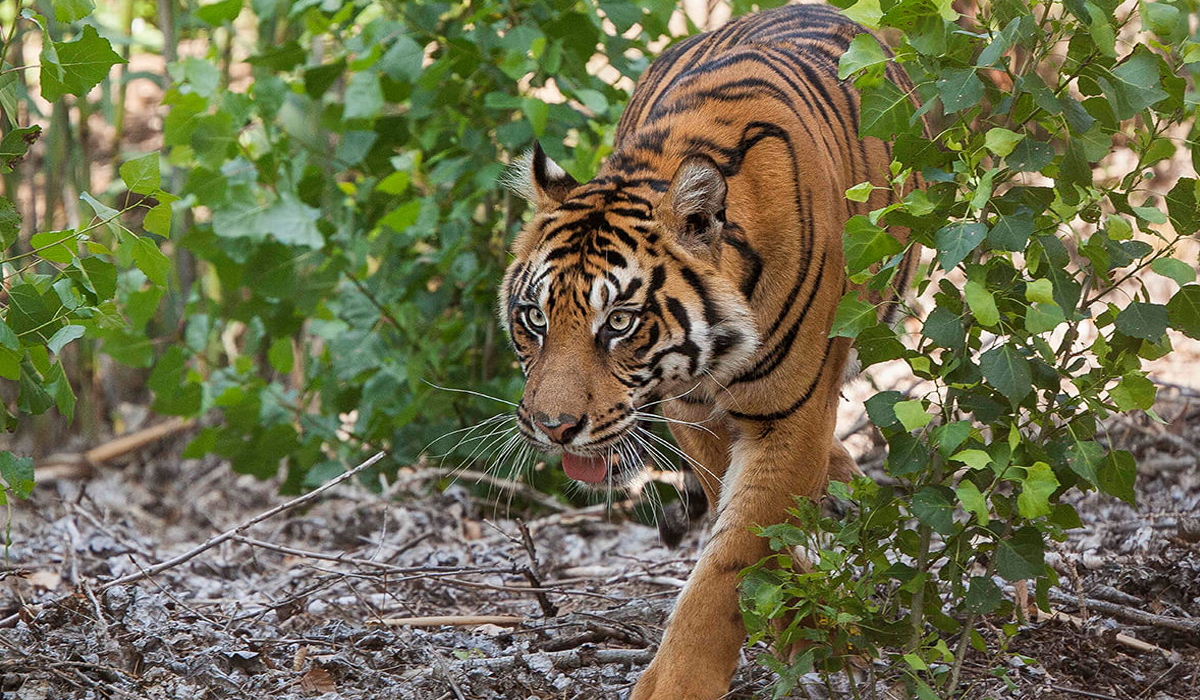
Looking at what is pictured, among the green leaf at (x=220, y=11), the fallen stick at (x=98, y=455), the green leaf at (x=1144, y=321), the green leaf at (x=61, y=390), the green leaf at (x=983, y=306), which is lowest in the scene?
the fallen stick at (x=98, y=455)

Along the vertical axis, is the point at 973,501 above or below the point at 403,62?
below

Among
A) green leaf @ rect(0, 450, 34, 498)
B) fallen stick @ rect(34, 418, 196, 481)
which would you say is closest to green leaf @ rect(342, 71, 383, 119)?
green leaf @ rect(0, 450, 34, 498)

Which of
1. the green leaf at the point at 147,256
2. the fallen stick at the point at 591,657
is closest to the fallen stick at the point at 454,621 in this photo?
the fallen stick at the point at 591,657

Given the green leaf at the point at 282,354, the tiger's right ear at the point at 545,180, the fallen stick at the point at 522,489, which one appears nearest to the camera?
the tiger's right ear at the point at 545,180

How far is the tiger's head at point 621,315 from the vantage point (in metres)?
2.89

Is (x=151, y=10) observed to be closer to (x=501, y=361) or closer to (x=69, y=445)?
(x=69, y=445)

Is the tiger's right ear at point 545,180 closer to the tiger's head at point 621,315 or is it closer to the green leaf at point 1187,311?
the tiger's head at point 621,315

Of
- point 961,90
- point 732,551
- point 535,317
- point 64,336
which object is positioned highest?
point 961,90

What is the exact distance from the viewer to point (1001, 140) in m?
2.18

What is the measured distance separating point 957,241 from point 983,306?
0.14 m

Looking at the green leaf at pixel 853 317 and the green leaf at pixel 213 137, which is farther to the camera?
the green leaf at pixel 213 137

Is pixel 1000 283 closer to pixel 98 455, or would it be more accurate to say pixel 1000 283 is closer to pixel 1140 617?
pixel 1140 617

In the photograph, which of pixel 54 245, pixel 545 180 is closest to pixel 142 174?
pixel 54 245

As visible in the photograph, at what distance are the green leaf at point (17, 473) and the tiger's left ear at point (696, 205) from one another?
1617mm
